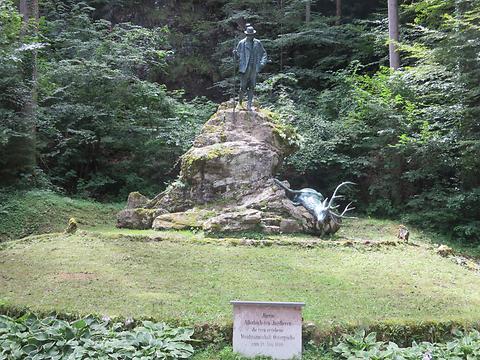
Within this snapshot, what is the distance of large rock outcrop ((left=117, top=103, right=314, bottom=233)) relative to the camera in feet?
31.1

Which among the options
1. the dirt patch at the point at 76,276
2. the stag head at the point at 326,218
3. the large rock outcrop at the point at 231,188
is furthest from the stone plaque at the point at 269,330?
the stag head at the point at 326,218

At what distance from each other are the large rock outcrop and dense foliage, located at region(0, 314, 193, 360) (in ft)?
15.0

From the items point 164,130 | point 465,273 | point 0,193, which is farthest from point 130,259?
point 164,130

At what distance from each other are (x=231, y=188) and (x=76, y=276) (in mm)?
4369

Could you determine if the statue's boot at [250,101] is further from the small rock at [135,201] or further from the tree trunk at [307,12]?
the tree trunk at [307,12]

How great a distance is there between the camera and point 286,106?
49.0ft

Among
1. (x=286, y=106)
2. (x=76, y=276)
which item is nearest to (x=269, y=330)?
(x=76, y=276)

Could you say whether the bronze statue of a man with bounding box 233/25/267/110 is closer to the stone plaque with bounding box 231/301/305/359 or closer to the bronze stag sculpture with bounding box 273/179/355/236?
the bronze stag sculpture with bounding box 273/179/355/236

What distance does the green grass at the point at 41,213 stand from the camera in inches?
405

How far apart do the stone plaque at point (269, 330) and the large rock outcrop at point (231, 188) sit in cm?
447

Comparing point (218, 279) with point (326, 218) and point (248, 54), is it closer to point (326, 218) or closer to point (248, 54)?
point (326, 218)

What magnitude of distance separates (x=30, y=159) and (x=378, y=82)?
9504mm

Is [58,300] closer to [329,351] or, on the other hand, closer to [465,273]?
[329,351]

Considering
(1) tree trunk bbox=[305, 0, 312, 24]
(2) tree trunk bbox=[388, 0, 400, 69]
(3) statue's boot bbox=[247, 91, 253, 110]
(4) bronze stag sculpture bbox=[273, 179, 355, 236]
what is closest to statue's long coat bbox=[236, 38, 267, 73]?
(3) statue's boot bbox=[247, 91, 253, 110]
